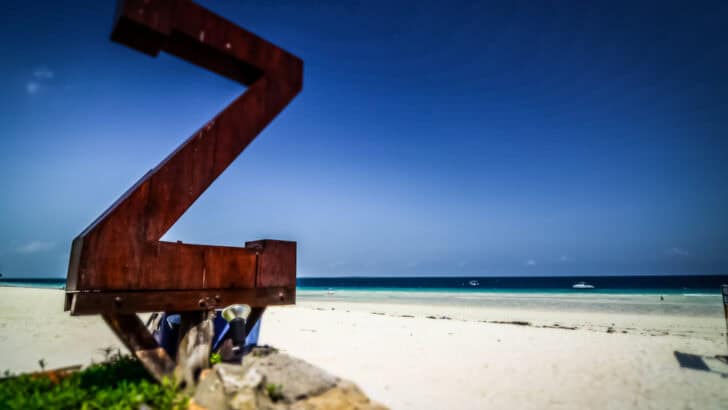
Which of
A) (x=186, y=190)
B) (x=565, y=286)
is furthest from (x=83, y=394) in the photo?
(x=565, y=286)

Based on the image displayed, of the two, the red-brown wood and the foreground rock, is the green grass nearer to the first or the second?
the foreground rock

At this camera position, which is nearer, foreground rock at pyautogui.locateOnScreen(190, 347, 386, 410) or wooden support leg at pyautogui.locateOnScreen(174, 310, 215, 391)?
foreground rock at pyautogui.locateOnScreen(190, 347, 386, 410)

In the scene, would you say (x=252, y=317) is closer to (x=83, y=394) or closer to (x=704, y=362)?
(x=83, y=394)

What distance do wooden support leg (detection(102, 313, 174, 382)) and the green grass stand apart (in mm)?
173

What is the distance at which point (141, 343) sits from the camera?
3.76 meters

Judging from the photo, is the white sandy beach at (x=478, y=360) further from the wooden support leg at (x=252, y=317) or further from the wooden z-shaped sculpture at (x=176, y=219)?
the wooden z-shaped sculpture at (x=176, y=219)

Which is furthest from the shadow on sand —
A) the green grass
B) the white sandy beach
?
the green grass

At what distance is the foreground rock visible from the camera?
3.53 metres

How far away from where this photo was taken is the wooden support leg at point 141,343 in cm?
355

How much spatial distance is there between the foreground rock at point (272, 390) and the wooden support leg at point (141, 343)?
16.9 inches

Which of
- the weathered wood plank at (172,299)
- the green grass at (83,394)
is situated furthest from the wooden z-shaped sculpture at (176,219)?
the green grass at (83,394)

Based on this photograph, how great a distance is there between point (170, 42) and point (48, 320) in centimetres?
1317

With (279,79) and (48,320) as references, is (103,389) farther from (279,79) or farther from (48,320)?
(48,320)

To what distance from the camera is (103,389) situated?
154 inches
